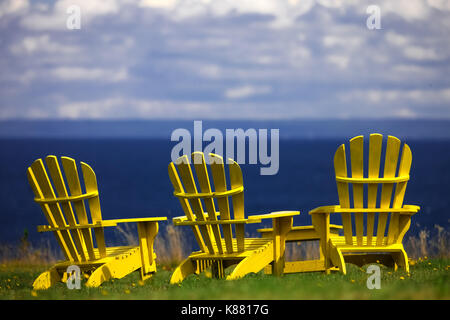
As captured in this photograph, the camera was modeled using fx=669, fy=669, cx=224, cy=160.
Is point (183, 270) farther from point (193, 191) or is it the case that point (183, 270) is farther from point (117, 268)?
point (193, 191)

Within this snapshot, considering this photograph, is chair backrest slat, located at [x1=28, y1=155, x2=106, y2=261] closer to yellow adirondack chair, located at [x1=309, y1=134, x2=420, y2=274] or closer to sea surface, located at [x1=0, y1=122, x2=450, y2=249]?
yellow adirondack chair, located at [x1=309, y1=134, x2=420, y2=274]

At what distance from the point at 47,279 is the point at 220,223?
1.58m

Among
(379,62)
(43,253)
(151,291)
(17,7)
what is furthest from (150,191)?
(151,291)

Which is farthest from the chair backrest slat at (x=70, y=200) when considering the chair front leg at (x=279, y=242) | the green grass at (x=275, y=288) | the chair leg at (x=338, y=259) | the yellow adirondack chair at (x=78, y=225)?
the chair leg at (x=338, y=259)

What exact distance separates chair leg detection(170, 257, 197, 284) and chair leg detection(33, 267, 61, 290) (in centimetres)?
102

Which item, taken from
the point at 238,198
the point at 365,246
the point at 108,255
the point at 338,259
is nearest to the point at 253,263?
the point at 238,198

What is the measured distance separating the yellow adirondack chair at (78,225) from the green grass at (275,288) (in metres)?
0.12

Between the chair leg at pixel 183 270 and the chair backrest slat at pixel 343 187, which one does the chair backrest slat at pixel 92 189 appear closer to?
the chair leg at pixel 183 270

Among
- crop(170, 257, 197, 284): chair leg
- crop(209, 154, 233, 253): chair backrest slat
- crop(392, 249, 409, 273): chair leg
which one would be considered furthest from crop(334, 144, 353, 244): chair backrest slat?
crop(170, 257, 197, 284): chair leg

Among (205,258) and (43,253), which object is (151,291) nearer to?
(205,258)

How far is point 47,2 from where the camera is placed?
68.2 metres

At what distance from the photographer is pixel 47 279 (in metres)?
5.59

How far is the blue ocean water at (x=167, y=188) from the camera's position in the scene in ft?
138

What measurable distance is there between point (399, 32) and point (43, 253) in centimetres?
6810
